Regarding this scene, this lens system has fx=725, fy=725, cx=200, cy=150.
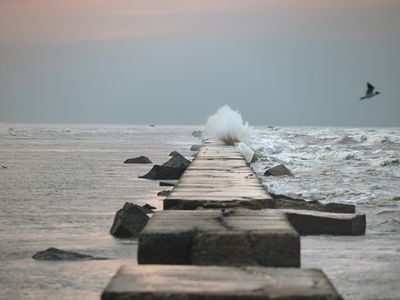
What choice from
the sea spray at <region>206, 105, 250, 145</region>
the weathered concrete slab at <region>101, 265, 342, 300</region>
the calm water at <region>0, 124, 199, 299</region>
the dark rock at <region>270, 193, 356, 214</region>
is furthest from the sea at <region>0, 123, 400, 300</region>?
the sea spray at <region>206, 105, 250, 145</region>

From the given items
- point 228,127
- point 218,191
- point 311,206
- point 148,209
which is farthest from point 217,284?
point 228,127

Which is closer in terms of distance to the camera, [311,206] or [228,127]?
[311,206]

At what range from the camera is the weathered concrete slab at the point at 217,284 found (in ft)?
9.98

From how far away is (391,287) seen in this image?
4.75 m

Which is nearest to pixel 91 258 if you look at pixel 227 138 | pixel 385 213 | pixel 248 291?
pixel 248 291

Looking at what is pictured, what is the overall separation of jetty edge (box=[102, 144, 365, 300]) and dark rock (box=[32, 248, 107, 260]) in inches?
38.1

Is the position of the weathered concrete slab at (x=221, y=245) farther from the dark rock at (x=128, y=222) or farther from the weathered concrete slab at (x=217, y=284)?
the dark rock at (x=128, y=222)

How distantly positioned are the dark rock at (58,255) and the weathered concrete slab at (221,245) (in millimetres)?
1448

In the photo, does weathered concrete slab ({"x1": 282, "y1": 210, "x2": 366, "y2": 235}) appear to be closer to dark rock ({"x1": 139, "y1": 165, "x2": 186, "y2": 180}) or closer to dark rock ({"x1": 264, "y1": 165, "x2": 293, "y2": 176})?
dark rock ({"x1": 139, "y1": 165, "x2": 186, "y2": 180})

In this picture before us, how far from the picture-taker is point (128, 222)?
682 centimetres

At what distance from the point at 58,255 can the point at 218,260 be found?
2.10 metres

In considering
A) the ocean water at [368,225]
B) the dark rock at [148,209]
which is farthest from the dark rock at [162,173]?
the dark rock at [148,209]

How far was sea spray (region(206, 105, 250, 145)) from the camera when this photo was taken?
29.5 meters

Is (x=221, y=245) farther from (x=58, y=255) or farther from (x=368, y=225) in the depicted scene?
(x=368, y=225)
